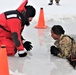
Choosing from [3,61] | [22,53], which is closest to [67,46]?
[22,53]

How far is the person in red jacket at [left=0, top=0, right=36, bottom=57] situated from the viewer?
4473 mm

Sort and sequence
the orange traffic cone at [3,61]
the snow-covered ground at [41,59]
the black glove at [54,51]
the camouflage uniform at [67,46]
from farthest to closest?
the black glove at [54,51]
the camouflage uniform at [67,46]
the snow-covered ground at [41,59]
the orange traffic cone at [3,61]

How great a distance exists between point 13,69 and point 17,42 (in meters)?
0.50

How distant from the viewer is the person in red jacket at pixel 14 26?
4.47 m

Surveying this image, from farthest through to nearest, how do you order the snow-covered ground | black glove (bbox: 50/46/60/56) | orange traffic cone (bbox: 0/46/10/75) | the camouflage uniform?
black glove (bbox: 50/46/60/56), the camouflage uniform, the snow-covered ground, orange traffic cone (bbox: 0/46/10/75)

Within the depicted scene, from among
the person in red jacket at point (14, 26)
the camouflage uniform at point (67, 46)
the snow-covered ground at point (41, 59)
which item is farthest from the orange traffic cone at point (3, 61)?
the camouflage uniform at point (67, 46)

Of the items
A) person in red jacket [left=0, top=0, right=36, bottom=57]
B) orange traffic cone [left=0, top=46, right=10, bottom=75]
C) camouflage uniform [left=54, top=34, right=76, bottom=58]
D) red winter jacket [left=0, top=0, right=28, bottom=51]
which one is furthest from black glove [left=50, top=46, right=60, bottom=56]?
orange traffic cone [left=0, top=46, right=10, bottom=75]

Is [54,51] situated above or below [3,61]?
below

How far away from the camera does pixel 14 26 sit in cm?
447

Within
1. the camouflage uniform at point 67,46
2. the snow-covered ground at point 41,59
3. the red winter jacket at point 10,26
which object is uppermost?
the red winter jacket at point 10,26

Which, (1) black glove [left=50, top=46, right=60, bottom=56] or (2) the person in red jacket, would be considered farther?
(1) black glove [left=50, top=46, right=60, bottom=56]

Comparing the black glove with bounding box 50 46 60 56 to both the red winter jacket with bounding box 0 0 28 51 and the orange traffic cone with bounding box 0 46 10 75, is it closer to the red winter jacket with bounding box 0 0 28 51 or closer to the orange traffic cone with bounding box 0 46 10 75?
the red winter jacket with bounding box 0 0 28 51

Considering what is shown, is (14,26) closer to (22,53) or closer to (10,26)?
(10,26)

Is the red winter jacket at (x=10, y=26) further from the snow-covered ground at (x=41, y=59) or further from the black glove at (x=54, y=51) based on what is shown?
the black glove at (x=54, y=51)
